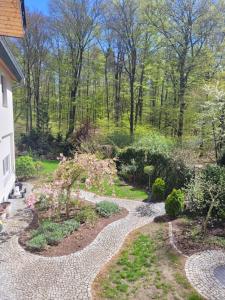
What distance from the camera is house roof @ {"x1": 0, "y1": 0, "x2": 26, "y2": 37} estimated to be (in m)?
6.96

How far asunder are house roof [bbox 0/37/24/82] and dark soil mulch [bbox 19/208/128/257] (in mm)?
5349

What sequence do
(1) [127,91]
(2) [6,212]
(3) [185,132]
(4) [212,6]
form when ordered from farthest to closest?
1. (1) [127,91]
2. (3) [185,132]
3. (4) [212,6]
4. (2) [6,212]

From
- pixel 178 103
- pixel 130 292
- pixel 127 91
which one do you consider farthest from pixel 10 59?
pixel 127 91

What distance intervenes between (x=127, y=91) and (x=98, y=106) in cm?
329

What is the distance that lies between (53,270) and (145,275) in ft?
6.57

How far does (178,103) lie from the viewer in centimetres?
2050

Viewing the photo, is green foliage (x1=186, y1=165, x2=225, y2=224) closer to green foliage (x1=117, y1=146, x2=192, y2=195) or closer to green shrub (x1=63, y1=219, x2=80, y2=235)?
green foliage (x1=117, y1=146, x2=192, y2=195)

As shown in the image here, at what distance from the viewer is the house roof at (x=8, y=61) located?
7654mm

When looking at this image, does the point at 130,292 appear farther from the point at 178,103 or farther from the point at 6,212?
the point at 178,103

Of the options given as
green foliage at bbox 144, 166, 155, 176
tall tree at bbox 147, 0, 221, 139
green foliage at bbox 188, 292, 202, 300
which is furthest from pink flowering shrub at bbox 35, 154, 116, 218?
tall tree at bbox 147, 0, 221, 139

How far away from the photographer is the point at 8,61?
9.14 meters

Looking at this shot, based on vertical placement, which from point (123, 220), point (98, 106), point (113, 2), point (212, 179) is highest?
point (113, 2)

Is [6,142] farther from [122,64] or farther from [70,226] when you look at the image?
[122,64]

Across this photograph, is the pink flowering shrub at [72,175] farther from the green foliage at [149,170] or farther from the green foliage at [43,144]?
the green foliage at [43,144]
